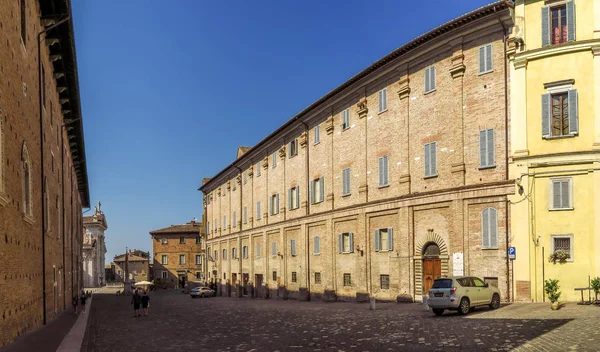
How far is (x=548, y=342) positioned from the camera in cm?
1371

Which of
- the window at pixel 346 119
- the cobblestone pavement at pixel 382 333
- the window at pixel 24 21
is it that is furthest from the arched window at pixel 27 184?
the window at pixel 346 119

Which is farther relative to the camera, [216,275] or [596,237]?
[216,275]

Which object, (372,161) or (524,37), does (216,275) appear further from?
(524,37)

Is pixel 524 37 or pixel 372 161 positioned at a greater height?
pixel 524 37

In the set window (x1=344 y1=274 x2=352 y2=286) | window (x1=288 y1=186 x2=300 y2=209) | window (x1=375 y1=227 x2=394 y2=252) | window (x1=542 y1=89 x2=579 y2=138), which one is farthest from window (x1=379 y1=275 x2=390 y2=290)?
window (x1=288 y1=186 x2=300 y2=209)

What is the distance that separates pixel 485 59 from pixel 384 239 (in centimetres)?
1166

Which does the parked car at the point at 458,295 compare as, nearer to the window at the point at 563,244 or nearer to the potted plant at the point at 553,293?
the potted plant at the point at 553,293

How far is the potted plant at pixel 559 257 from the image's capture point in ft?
75.7

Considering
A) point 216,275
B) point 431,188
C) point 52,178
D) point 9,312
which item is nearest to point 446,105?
point 431,188

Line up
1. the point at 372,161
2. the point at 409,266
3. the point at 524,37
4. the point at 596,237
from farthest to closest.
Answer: the point at 372,161, the point at 409,266, the point at 524,37, the point at 596,237

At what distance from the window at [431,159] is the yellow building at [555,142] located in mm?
4563

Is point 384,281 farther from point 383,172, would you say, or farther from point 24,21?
point 24,21

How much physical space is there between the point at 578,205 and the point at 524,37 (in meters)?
7.51

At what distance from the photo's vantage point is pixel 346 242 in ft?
120
